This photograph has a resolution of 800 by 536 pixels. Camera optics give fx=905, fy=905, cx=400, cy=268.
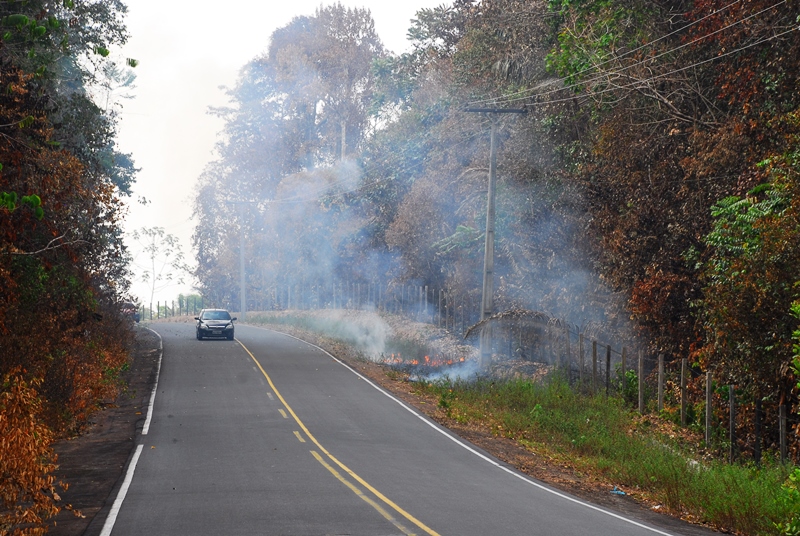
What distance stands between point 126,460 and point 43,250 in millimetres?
5354

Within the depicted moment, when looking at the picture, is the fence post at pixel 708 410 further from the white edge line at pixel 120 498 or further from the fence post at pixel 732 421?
the white edge line at pixel 120 498

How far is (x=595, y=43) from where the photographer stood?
2886 centimetres

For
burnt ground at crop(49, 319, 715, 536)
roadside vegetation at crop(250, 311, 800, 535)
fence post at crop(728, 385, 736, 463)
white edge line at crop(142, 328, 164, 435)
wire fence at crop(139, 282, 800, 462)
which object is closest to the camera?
burnt ground at crop(49, 319, 715, 536)

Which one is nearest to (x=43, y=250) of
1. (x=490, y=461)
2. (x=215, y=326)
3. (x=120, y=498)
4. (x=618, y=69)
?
(x=120, y=498)

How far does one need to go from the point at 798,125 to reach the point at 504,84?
20.2 m

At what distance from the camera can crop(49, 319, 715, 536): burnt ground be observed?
45.0 feet

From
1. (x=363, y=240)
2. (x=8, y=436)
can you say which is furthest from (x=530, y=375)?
(x=363, y=240)

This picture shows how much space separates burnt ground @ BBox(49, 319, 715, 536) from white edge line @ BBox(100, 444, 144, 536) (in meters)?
0.11

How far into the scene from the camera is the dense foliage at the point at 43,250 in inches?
459

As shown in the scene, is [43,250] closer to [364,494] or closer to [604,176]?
[364,494]

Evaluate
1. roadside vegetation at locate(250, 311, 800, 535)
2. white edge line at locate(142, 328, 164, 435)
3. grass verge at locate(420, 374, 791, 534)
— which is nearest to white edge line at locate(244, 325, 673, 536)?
roadside vegetation at locate(250, 311, 800, 535)

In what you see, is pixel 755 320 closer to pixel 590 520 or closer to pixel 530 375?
pixel 590 520

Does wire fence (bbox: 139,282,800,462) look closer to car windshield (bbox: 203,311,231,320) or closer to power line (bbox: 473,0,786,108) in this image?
power line (bbox: 473,0,786,108)

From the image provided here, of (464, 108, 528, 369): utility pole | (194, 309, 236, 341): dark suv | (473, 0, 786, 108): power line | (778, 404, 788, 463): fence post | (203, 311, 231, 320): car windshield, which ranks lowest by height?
(778, 404, 788, 463): fence post
